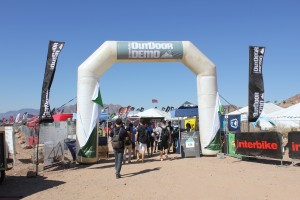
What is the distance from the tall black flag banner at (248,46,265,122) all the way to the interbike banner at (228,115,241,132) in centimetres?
171

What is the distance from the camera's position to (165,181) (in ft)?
30.9

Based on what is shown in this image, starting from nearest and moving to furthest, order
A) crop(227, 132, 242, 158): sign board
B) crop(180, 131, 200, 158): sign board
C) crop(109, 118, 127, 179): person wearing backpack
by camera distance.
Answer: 1. crop(109, 118, 127, 179): person wearing backpack
2. crop(227, 132, 242, 158): sign board
3. crop(180, 131, 200, 158): sign board

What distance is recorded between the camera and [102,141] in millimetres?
15047

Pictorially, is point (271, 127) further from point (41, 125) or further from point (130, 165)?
point (41, 125)

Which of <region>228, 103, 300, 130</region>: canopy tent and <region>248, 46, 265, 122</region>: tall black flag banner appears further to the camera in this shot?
<region>228, 103, 300, 130</region>: canopy tent

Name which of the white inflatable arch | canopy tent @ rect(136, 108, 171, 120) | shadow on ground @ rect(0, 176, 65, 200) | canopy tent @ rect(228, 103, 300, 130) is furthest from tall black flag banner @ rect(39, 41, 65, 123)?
canopy tent @ rect(228, 103, 300, 130)

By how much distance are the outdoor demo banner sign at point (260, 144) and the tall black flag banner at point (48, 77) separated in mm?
7201

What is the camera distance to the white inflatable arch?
13.5 meters

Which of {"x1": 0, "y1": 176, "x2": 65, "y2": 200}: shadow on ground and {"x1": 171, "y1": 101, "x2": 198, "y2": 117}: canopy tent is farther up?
{"x1": 171, "y1": 101, "x2": 198, "y2": 117}: canopy tent

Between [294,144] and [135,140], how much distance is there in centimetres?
653

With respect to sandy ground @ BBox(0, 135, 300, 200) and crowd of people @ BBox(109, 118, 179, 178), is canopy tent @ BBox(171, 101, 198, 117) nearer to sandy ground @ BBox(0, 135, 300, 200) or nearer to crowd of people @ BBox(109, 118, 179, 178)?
crowd of people @ BBox(109, 118, 179, 178)

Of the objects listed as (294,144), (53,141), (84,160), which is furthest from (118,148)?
(294,144)

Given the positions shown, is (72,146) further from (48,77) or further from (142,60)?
(142,60)

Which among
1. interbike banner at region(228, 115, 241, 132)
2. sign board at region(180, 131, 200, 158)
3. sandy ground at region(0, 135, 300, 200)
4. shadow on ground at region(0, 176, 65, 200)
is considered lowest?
shadow on ground at region(0, 176, 65, 200)
